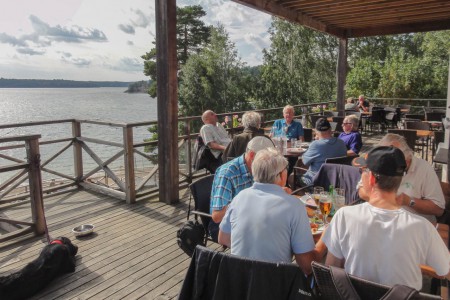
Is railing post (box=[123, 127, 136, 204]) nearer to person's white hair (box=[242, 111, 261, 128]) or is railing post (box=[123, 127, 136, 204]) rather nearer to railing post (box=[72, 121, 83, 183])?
railing post (box=[72, 121, 83, 183])

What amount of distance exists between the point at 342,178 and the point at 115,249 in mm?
2193

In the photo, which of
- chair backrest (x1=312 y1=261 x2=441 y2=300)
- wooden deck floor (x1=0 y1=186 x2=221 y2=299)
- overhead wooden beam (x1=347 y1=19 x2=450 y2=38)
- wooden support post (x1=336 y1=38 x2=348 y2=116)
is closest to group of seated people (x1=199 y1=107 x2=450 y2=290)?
chair backrest (x1=312 y1=261 x2=441 y2=300)

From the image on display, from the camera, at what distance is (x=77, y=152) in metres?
5.53

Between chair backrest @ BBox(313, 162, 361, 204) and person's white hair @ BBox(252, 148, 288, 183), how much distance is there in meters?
1.35

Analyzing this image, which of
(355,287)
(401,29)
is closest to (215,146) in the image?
(355,287)

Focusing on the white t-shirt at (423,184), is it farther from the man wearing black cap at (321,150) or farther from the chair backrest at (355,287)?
the man wearing black cap at (321,150)

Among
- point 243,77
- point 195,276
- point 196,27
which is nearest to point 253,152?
point 195,276

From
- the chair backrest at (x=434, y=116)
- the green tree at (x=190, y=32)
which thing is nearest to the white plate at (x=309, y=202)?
the chair backrest at (x=434, y=116)

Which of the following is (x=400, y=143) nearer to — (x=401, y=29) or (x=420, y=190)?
(x=420, y=190)

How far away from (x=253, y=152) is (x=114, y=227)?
2.21m

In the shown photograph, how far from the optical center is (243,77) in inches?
1255

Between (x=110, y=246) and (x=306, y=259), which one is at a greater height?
(x=306, y=259)

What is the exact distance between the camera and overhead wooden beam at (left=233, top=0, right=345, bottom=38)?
5.38 metres

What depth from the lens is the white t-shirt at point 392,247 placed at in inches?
55.0
